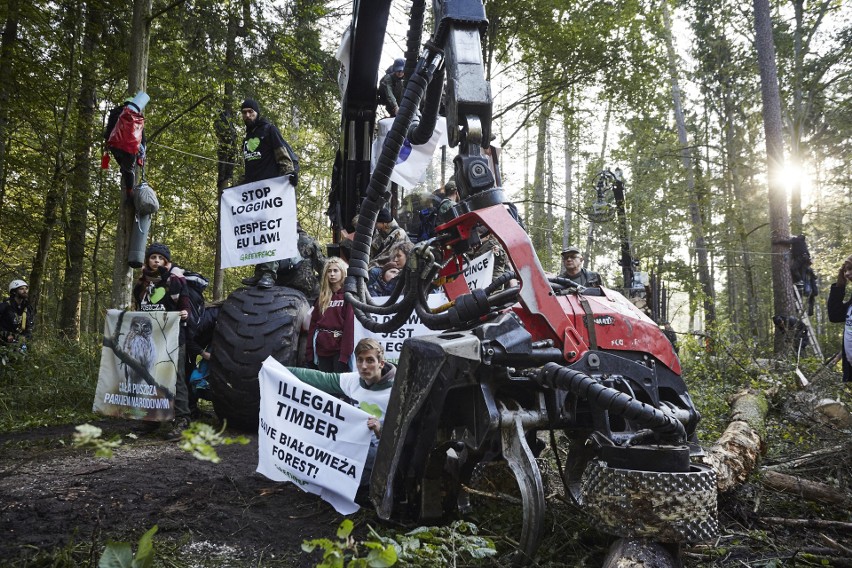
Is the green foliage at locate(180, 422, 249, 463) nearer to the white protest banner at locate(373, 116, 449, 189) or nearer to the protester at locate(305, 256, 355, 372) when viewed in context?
the protester at locate(305, 256, 355, 372)

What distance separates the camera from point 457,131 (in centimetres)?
306

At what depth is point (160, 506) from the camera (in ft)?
11.5

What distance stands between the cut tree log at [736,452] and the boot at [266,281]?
3.96 metres

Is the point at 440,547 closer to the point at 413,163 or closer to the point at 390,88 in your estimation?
the point at 390,88

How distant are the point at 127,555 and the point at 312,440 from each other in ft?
7.70

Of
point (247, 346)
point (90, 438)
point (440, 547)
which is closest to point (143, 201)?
point (247, 346)

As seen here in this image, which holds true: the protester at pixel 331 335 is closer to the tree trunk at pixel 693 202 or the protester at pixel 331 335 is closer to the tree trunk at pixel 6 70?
the tree trunk at pixel 6 70

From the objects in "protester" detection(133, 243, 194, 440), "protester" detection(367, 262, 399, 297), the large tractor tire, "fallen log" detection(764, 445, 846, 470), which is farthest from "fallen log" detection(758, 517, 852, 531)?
"protester" detection(133, 243, 194, 440)

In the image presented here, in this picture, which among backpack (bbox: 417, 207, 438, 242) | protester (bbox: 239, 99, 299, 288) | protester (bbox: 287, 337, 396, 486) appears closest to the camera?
protester (bbox: 287, 337, 396, 486)

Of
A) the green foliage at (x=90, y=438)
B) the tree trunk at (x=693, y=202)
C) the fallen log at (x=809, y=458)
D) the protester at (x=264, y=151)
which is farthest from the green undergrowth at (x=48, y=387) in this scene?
the tree trunk at (x=693, y=202)

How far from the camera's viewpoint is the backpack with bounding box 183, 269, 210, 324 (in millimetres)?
6000

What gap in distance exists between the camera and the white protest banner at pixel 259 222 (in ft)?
19.9

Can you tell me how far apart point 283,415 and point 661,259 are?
72.0ft

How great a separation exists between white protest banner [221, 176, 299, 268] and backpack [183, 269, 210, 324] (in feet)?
1.07
